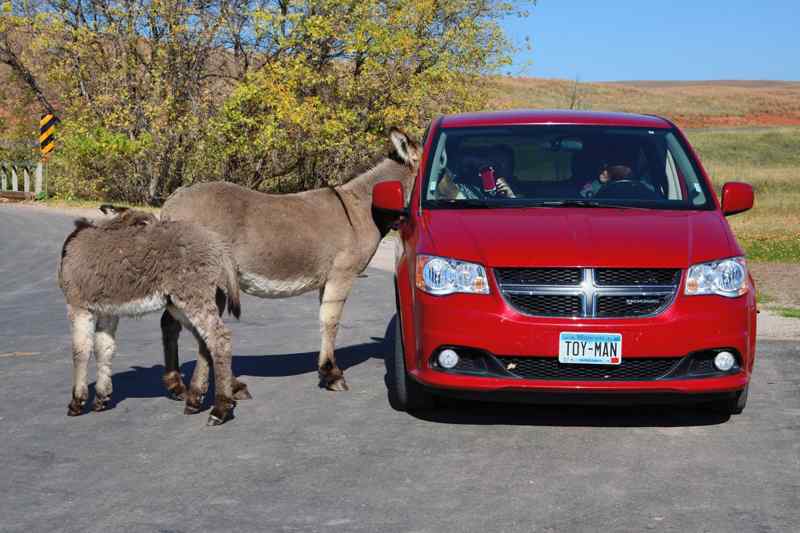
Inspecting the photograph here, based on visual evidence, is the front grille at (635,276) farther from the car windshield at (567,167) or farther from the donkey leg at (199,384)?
the donkey leg at (199,384)

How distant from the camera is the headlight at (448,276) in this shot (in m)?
6.74

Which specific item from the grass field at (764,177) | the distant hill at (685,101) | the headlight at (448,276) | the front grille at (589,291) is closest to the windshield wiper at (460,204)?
the headlight at (448,276)

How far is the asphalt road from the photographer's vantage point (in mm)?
5191

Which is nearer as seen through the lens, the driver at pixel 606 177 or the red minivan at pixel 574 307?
the red minivan at pixel 574 307

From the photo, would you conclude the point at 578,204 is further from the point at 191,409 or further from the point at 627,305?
the point at 191,409

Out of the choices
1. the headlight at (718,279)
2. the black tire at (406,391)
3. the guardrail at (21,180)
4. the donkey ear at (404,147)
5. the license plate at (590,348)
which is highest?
the donkey ear at (404,147)

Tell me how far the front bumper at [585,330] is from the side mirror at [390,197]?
1.26 metres

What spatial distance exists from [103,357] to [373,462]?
230cm

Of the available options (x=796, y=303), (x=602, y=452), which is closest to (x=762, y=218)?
(x=796, y=303)

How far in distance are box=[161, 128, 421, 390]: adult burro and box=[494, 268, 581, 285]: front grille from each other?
193cm

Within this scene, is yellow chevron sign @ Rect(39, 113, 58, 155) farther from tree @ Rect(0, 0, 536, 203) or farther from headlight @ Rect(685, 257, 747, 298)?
headlight @ Rect(685, 257, 747, 298)

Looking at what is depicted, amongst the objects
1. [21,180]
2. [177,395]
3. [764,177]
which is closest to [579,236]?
[177,395]

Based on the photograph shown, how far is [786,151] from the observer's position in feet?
217

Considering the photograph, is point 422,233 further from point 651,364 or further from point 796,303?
point 796,303
